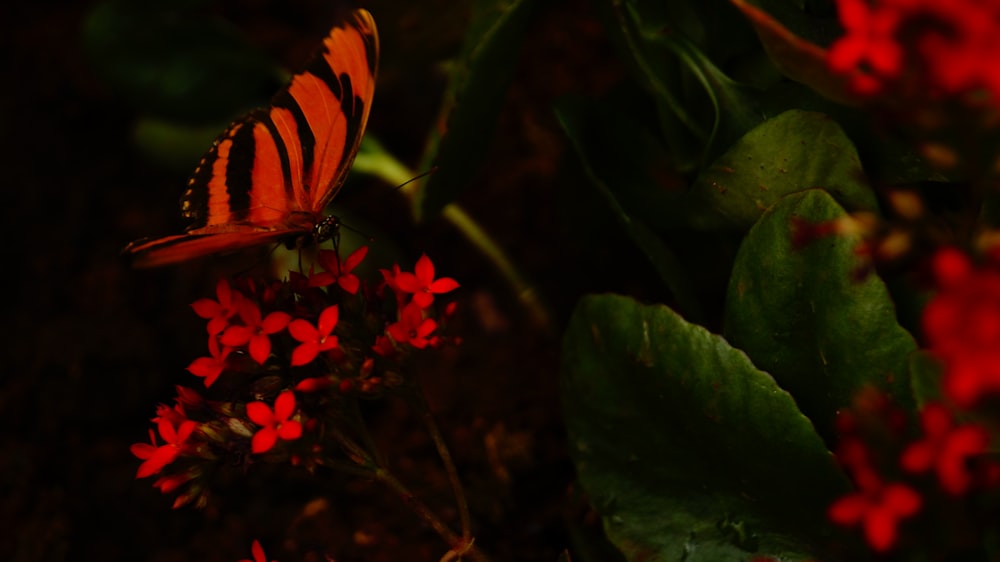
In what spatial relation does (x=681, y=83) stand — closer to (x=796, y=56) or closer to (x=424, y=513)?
(x=796, y=56)

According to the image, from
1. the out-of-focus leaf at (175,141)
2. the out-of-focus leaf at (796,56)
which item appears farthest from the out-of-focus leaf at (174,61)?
the out-of-focus leaf at (796,56)

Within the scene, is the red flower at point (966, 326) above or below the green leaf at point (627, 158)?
above

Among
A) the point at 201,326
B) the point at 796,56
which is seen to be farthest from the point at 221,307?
the point at 201,326

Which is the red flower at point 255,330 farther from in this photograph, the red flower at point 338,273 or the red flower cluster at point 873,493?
the red flower cluster at point 873,493

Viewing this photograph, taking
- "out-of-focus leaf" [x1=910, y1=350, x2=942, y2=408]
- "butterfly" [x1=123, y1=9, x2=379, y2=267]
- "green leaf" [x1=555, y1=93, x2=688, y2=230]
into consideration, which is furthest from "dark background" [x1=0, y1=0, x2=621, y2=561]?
"out-of-focus leaf" [x1=910, y1=350, x2=942, y2=408]

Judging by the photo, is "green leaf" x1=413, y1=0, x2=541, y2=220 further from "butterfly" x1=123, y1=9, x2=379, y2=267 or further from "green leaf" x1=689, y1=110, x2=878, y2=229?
"green leaf" x1=689, y1=110, x2=878, y2=229

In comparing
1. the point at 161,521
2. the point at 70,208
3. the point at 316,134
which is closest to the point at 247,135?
the point at 316,134
